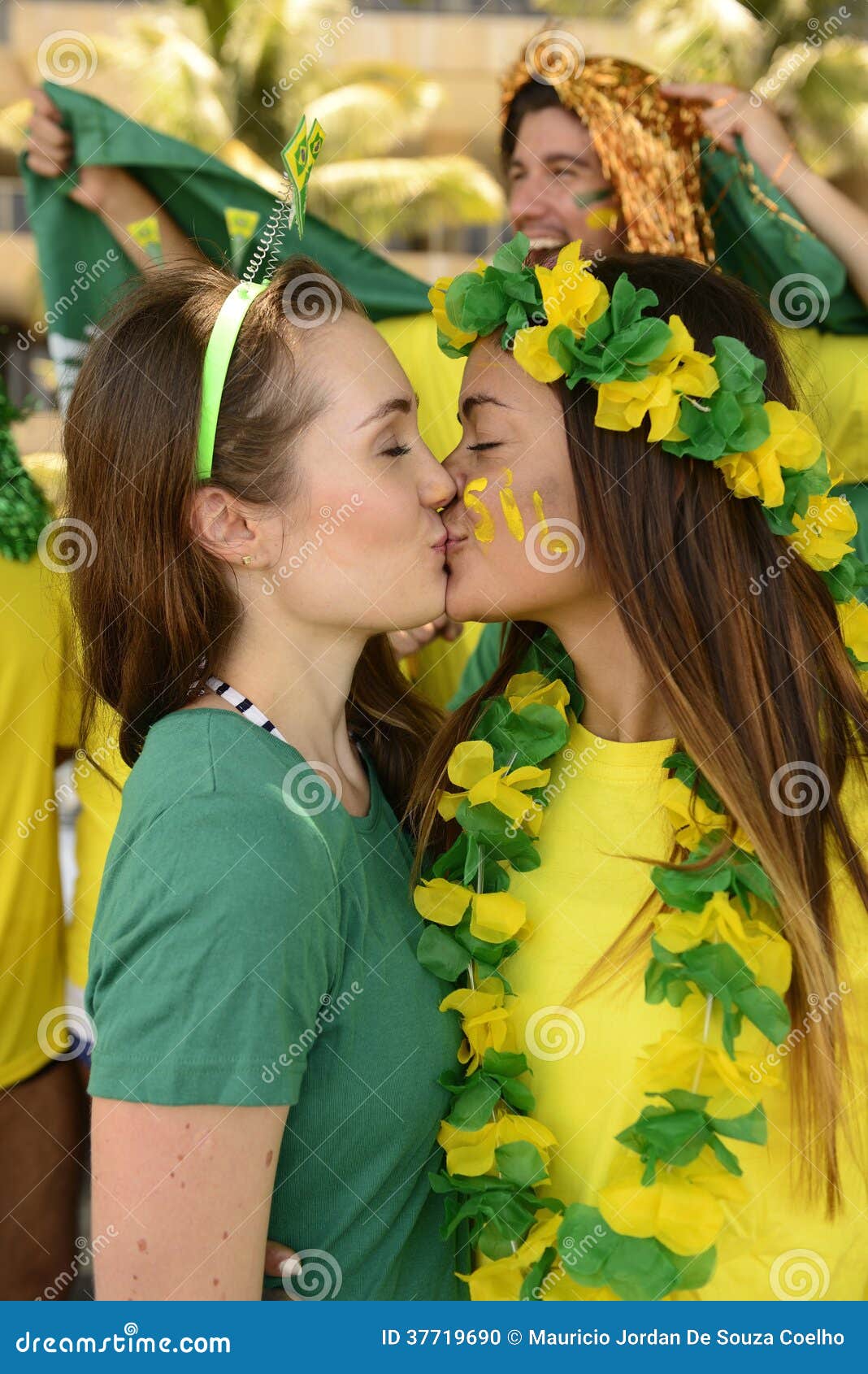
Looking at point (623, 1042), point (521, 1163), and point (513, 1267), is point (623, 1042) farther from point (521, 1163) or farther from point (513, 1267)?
point (513, 1267)

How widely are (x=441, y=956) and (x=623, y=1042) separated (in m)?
0.29

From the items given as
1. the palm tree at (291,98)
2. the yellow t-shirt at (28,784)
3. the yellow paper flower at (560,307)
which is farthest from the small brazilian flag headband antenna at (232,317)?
the palm tree at (291,98)

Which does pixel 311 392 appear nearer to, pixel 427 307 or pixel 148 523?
pixel 148 523

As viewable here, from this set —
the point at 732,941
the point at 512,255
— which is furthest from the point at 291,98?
the point at 732,941

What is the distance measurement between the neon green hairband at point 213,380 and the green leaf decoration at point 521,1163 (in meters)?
1.06

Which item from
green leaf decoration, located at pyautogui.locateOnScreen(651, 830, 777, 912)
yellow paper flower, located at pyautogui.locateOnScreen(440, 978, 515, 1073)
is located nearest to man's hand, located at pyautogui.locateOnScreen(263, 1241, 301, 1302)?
yellow paper flower, located at pyautogui.locateOnScreen(440, 978, 515, 1073)

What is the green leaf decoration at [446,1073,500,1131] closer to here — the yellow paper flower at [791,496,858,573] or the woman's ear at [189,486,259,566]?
the woman's ear at [189,486,259,566]

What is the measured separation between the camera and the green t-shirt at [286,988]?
63.7 inches

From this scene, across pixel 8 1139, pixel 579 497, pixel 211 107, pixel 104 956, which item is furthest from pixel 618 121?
pixel 211 107

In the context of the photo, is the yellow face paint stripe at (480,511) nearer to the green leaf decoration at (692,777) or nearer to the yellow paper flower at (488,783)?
the yellow paper flower at (488,783)

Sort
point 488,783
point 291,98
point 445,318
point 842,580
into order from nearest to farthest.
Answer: point 488,783
point 842,580
point 445,318
point 291,98

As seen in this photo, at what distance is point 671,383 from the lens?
6.60ft

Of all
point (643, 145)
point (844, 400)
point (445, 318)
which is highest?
point (643, 145)

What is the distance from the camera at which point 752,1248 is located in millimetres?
1906
